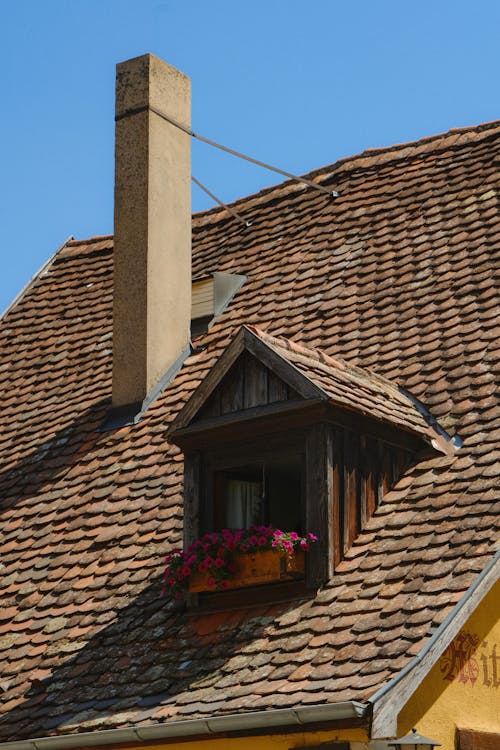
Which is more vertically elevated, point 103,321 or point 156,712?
point 103,321

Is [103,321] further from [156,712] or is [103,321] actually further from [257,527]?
[156,712]

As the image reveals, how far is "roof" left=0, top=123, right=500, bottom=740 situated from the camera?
28.5 ft

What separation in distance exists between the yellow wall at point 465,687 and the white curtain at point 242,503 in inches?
73.9

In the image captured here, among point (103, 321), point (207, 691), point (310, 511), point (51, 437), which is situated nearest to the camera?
point (207, 691)

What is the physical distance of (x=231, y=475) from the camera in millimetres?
10156

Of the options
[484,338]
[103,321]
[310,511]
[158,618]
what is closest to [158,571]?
[158,618]

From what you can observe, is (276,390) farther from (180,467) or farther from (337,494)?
(180,467)

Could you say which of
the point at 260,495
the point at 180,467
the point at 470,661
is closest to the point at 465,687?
the point at 470,661

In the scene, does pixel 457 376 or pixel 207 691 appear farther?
pixel 457 376

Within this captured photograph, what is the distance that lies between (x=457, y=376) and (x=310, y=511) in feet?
5.32

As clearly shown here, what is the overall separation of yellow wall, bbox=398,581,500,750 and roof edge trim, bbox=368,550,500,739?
0.18 m

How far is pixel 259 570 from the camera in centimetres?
941

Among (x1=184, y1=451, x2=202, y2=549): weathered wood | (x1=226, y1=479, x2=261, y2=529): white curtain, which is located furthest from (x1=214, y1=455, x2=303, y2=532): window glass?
(x1=184, y1=451, x2=202, y2=549): weathered wood

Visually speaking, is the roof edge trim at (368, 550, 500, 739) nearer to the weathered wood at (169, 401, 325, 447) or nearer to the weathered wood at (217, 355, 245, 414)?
the weathered wood at (169, 401, 325, 447)
